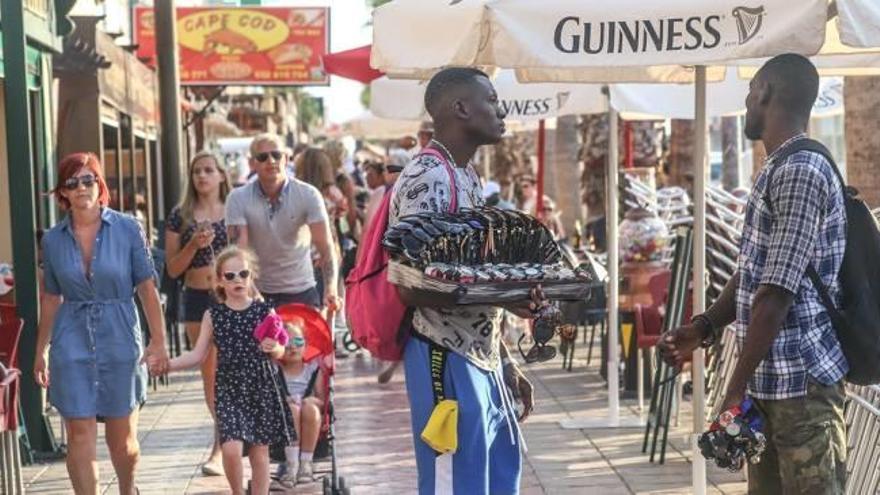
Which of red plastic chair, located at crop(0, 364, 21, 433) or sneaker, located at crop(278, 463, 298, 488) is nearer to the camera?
red plastic chair, located at crop(0, 364, 21, 433)

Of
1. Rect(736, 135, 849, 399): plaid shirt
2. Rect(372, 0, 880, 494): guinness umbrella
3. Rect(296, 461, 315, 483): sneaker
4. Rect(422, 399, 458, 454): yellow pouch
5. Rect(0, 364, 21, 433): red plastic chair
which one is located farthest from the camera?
Rect(296, 461, 315, 483): sneaker

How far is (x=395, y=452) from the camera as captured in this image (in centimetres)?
974

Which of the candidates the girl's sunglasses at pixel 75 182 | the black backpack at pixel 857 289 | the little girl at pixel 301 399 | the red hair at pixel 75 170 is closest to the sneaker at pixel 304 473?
Answer: the little girl at pixel 301 399

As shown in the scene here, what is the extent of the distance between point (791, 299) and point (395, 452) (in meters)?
5.44

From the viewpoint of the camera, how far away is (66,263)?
7230mm

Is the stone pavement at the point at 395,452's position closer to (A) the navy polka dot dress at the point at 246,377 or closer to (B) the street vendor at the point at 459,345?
(A) the navy polka dot dress at the point at 246,377

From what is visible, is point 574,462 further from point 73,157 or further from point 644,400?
point 73,157

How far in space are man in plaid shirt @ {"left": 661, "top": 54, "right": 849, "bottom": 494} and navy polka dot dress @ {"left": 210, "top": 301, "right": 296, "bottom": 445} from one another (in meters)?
3.49

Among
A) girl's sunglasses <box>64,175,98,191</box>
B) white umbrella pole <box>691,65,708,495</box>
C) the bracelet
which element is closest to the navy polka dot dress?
girl's sunglasses <box>64,175,98,191</box>

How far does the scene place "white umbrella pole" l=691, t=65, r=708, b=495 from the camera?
724 centimetres

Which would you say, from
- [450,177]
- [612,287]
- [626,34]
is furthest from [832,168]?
[612,287]

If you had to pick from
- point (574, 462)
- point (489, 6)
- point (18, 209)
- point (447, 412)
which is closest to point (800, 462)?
point (447, 412)

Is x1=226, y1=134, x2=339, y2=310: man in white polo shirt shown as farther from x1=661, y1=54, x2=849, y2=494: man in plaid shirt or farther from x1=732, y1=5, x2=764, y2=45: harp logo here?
x1=661, y1=54, x2=849, y2=494: man in plaid shirt

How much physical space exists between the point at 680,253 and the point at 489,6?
10.5 ft
